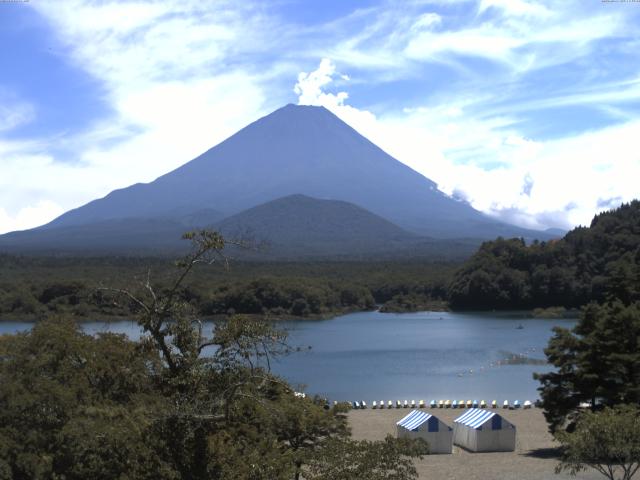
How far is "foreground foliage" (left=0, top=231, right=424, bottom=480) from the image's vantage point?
614 centimetres

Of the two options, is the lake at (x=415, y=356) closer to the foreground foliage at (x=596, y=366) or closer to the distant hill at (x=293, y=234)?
the foreground foliage at (x=596, y=366)

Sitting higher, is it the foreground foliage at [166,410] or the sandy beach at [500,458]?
the foreground foliage at [166,410]

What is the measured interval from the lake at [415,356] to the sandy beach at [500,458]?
303cm

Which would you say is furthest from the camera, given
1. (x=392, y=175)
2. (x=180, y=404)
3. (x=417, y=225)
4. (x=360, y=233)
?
(x=392, y=175)

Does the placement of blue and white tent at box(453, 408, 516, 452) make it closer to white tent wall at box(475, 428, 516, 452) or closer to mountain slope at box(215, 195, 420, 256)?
white tent wall at box(475, 428, 516, 452)

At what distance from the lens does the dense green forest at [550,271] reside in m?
55.0

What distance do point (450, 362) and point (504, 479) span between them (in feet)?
61.6

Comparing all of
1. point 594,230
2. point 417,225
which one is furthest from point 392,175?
point 594,230

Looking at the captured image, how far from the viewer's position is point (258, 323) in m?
6.23

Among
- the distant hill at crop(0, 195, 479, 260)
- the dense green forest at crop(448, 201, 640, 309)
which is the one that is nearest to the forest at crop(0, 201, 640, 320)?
the dense green forest at crop(448, 201, 640, 309)

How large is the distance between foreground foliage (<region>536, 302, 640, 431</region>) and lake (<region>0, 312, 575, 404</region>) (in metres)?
4.66

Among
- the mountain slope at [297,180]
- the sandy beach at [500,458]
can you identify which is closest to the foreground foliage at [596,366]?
the sandy beach at [500,458]

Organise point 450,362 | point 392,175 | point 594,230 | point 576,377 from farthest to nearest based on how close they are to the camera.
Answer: point 392,175
point 594,230
point 450,362
point 576,377

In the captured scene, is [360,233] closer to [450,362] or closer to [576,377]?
[450,362]
